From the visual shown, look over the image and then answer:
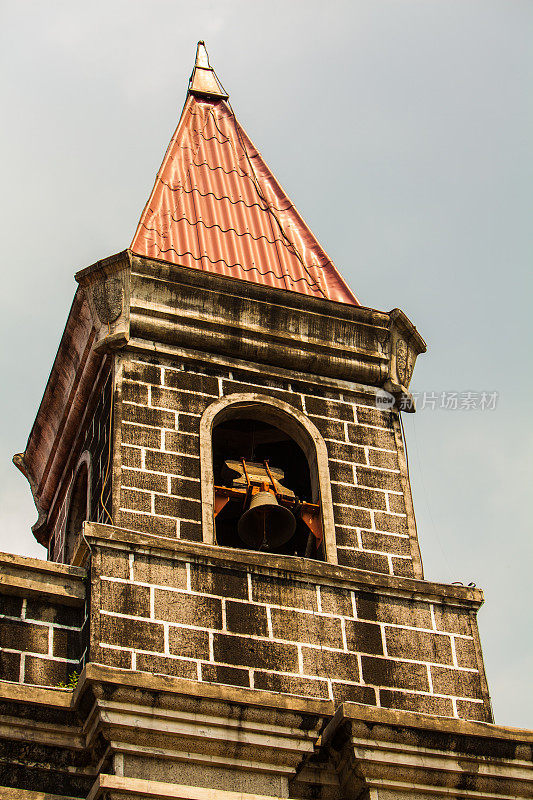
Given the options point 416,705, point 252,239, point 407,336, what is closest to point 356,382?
point 407,336

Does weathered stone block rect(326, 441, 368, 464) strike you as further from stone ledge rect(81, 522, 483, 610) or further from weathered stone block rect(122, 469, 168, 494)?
weathered stone block rect(122, 469, 168, 494)

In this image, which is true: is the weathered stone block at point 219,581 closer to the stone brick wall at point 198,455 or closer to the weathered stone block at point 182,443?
the stone brick wall at point 198,455

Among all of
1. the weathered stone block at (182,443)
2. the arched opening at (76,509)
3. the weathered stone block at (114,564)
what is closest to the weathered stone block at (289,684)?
the weathered stone block at (114,564)

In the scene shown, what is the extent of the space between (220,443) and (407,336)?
2559 millimetres

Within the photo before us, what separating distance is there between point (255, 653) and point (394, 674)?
4.62 ft

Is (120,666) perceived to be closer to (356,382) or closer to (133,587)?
(133,587)

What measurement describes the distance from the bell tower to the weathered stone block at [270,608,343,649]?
2 cm

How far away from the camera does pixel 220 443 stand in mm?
16672

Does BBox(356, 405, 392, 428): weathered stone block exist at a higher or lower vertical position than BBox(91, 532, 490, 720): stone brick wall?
higher

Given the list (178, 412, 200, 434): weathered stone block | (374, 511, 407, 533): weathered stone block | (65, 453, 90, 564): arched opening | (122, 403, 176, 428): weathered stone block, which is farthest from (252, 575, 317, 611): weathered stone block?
(65, 453, 90, 564): arched opening

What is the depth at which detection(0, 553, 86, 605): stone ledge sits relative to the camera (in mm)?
12992

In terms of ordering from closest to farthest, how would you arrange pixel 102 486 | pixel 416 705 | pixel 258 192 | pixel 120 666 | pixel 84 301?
pixel 120 666, pixel 416 705, pixel 102 486, pixel 84 301, pixel 258 192

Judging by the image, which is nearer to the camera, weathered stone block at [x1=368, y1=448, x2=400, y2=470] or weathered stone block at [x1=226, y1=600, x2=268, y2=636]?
weathered stone block at [x1=226, y1=600, x2=268, y2=636]

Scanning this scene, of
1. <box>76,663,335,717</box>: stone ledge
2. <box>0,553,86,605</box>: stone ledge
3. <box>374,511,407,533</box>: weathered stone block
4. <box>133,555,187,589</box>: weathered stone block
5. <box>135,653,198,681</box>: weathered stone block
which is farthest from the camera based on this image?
<box>374,511,407,533</box>: weathered stone block
